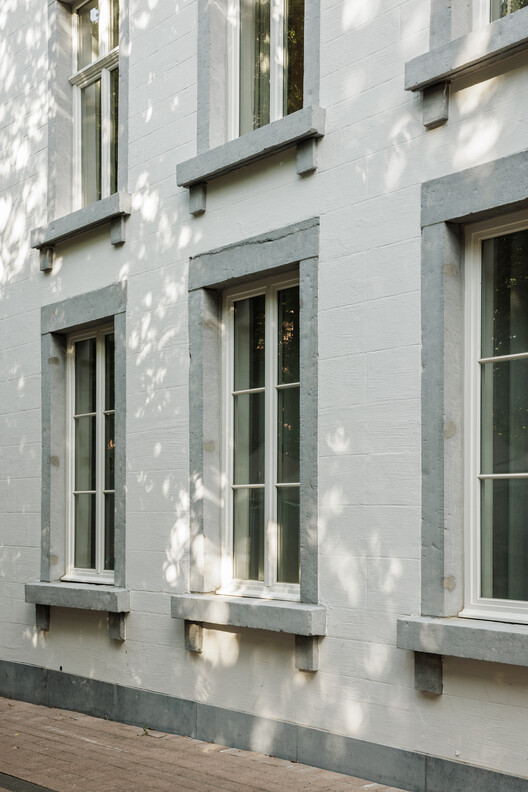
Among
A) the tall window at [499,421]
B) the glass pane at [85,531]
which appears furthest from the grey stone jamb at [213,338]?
the glass pane at [85,531]

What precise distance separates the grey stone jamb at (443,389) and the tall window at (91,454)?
3885mm

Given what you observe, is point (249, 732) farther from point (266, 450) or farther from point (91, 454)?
point (91, 454)

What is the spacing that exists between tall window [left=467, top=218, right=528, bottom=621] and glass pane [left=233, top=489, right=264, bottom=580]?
6.30 ft

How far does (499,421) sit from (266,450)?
1988 mm

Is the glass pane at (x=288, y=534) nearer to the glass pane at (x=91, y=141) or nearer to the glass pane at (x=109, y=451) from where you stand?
the glass pane at (x=109, y=451)

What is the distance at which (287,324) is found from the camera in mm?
7164

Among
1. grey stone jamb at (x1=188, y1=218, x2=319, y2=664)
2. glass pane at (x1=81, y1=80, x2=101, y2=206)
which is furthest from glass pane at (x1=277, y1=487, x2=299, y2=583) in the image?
glass pane at (x1=81, y1=80, x2=101, y2=206)

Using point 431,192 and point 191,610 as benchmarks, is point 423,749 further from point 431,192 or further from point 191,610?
point 431,192

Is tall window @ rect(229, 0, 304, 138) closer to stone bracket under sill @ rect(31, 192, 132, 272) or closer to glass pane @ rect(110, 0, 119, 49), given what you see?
stone bracket under sill @ rect(31, 192, 132, 272)

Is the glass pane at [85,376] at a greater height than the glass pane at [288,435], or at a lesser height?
greater

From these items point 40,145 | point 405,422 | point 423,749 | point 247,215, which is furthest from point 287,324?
point 40,145

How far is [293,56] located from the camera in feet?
24.0

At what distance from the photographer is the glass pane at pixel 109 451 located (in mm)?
8977

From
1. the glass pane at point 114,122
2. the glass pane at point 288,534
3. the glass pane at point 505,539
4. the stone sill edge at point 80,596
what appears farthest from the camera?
the glass pane at point 114,122
